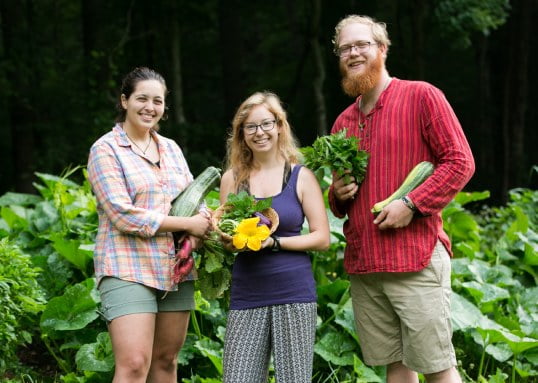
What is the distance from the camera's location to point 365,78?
3.62 metres

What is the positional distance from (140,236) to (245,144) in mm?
724

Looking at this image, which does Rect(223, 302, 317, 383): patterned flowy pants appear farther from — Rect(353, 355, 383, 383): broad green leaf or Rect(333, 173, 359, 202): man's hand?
Rect(353, 355, 383, 383): broad green leaf

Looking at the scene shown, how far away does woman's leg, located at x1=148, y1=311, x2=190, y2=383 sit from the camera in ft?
12.3

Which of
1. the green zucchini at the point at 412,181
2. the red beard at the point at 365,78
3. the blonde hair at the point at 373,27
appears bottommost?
the green zucchini at the point at 412,181

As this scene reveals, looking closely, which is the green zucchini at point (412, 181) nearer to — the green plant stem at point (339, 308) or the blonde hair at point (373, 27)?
the blonde hair at point (373, 27)

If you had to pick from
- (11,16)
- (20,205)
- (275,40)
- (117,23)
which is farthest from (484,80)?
(20,205)

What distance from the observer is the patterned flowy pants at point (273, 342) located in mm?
3512

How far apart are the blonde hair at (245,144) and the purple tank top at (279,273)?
22cm

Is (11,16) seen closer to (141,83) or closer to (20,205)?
(20,205)

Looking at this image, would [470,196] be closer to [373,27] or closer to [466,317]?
[466,317]

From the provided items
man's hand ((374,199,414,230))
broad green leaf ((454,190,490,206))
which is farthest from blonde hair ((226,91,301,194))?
broad green leaf ((454,190,490,206))

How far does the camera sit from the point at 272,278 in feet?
11.5

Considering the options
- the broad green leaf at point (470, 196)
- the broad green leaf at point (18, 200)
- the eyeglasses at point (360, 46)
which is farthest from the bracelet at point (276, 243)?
the broad green leaf at point (18, 200)

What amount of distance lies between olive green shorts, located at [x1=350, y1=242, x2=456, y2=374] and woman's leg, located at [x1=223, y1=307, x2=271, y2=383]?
22.7 inches
